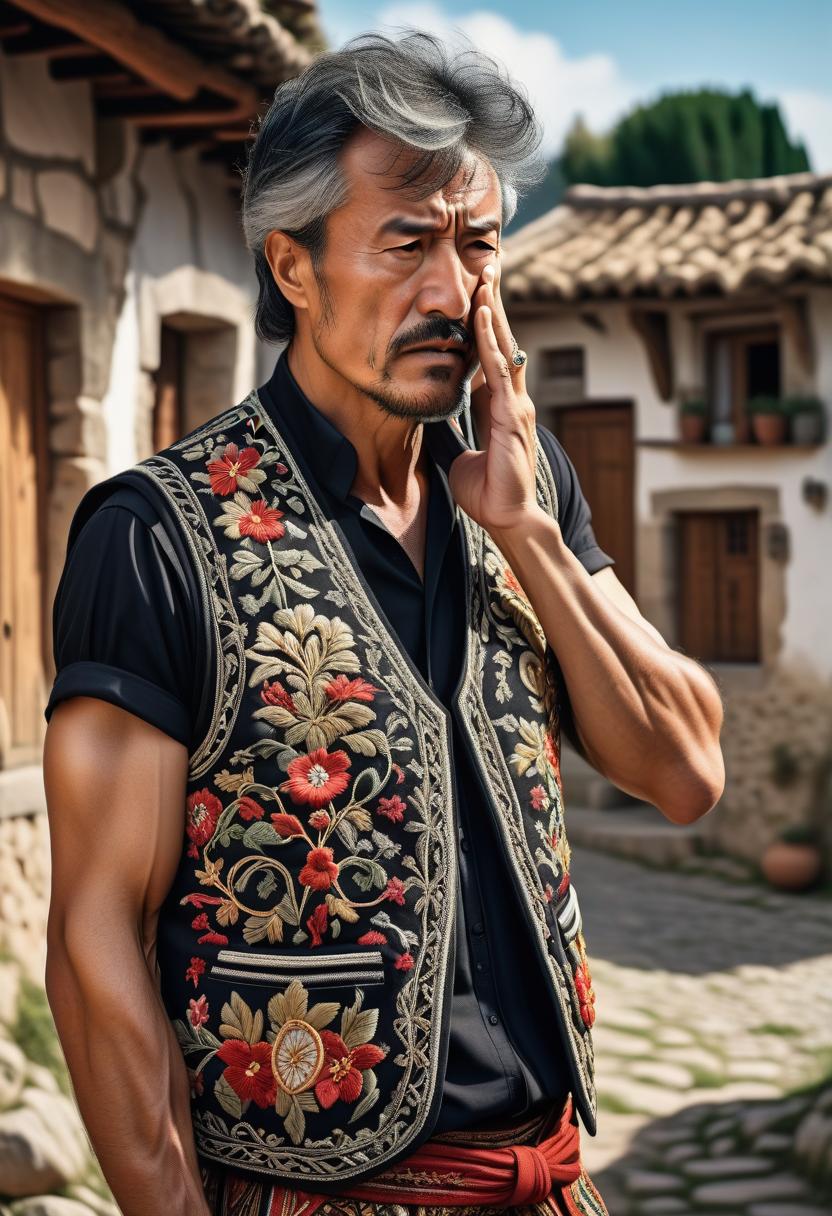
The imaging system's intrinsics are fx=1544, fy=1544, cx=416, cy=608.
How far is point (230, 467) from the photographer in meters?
1.62

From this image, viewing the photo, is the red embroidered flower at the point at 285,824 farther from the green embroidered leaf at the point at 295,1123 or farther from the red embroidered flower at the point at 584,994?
the red embroidered flower at the point at 584,994

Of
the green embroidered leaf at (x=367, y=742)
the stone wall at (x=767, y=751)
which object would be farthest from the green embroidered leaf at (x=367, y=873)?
the stone wall at (x=767, y=751)

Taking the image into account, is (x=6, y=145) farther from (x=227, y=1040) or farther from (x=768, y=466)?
(x=768, y=466)

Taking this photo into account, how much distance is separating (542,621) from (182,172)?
4.37 m

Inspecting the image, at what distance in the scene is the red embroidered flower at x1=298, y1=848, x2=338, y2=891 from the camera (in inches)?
58.9

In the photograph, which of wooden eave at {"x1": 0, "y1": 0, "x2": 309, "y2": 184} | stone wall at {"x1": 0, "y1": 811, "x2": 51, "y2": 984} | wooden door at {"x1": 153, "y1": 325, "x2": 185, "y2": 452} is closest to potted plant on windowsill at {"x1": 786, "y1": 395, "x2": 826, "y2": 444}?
wooden door at {"x1": 153, "y1": 325, "x2": 185, "y2": 452}

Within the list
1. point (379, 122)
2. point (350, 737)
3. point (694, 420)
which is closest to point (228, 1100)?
point (350, 737)

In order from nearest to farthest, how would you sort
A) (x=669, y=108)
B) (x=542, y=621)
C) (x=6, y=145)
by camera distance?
(x=542, y=621), (x=6, y=145), (x=669, y=108)

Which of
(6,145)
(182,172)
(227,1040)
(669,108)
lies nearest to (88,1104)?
(227,1040)

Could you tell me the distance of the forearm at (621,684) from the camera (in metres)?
1.69

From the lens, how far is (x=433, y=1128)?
4.92ft

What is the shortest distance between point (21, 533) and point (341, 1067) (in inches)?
139

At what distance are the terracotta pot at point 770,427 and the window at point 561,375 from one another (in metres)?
1.66

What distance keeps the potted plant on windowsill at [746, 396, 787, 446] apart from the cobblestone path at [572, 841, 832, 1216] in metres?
3.19
